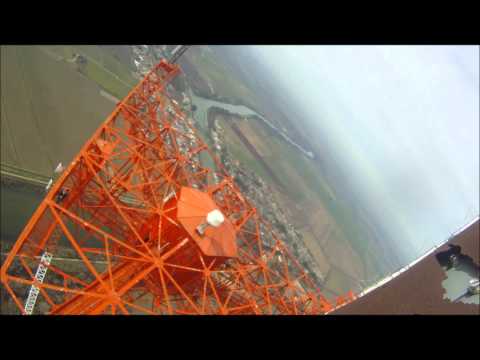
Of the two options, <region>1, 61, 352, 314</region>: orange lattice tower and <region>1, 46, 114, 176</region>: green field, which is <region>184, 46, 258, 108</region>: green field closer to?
<region>1, 46, 114, 176</region>: green field

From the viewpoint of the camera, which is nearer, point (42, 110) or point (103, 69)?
point (42, 110)

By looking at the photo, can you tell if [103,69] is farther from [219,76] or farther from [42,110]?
[219,76]

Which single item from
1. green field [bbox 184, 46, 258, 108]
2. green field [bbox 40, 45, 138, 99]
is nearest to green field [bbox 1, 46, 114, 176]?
green field [bbox 40, 45, 138, 99]

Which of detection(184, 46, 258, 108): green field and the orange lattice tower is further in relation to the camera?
detection(184, 46, 258, 108): green field

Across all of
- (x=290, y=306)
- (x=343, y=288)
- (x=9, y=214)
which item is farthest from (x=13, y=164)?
(x=343, y=288)

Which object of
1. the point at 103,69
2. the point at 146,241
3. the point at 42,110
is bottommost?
the point at 146,241

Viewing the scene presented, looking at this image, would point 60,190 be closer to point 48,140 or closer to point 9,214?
point 9,214

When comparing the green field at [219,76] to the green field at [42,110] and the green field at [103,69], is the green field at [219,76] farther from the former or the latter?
the green field at [42,110]

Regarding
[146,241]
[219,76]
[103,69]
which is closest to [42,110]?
[103,69]
